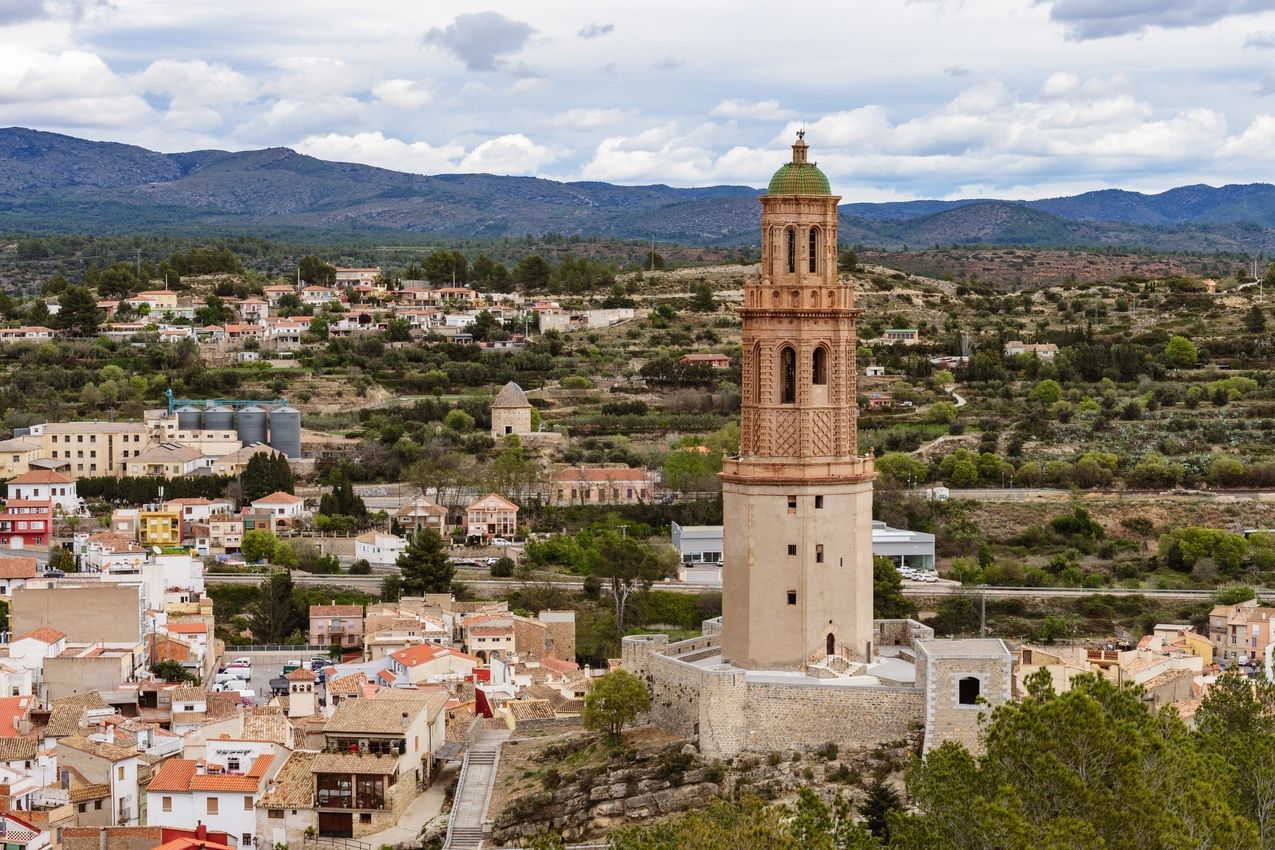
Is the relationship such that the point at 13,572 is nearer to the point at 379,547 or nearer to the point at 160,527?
the point at 160,527

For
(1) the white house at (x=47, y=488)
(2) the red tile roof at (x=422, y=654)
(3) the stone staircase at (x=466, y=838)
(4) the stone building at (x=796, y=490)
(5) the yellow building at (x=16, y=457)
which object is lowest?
(2) the red tile roof at (x=422, y=654)

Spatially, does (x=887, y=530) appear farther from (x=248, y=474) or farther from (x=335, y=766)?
(x=335, y=766)

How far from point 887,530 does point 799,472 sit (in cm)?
3025

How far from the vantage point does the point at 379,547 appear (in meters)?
56.8

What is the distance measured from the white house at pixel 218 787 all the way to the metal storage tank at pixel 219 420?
40.3 m

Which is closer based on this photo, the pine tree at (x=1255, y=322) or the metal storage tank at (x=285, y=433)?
the metal storage tank at (x=285, y=433)

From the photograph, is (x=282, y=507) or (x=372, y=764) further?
(x=282, y=507)

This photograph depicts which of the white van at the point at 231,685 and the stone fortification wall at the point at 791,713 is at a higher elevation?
the stone fortification wall at the point at 791,713

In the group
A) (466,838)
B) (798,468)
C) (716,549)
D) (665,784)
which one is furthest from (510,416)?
(665,784)

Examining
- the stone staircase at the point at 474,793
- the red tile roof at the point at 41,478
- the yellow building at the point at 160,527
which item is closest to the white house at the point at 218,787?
the stone staircase at the point at 474,793

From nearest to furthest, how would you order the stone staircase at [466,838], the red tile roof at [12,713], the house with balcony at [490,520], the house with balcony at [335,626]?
the stone staircase at [466,838], the red tile roof at [12,713], the house with balcony at [335,626], the house with balcony at [490,520]

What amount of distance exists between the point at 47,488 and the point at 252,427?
1099cm

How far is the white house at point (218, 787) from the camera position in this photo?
101 ft

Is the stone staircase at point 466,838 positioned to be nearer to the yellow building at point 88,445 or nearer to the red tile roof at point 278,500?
the red tile roof at point 278,500
